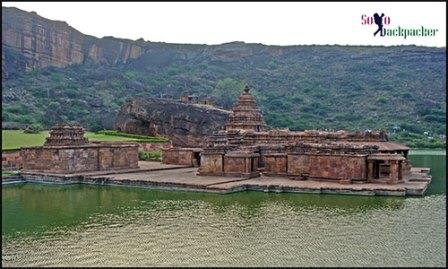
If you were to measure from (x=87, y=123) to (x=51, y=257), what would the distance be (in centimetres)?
4478

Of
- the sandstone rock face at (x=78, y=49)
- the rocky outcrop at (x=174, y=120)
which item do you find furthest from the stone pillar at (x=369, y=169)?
the sandstone rock face at (x=78, y=49)

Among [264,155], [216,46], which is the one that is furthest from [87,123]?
[216,46]

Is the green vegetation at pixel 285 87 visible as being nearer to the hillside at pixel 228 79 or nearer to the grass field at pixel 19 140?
the hillside at pixel 228 79

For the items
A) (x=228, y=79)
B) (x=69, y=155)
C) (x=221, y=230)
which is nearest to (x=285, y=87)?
(x=228, y=79)

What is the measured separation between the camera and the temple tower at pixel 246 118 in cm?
3900

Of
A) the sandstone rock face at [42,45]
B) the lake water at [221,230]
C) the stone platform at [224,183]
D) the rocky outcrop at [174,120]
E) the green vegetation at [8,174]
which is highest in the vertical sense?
the sandstone rock face at [42,45]

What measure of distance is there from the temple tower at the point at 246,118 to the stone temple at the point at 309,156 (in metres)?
3.20

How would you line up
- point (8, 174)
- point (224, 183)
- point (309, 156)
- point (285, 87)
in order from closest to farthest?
point (224, 183) → point (309, 156) → point (8, 174) → point (285, 87)

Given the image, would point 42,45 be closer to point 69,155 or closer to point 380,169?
point 69,155

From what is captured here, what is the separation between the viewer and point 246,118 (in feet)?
129

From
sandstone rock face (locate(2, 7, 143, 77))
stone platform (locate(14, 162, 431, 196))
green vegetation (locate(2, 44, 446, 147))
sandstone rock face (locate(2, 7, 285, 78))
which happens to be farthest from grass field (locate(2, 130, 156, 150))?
sandstone rock face (locate(2, 7, 143, 77))

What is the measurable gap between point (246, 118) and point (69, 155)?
13288 millimetres

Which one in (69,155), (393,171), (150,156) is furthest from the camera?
(150,156)

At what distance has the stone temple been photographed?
86.5 ft
